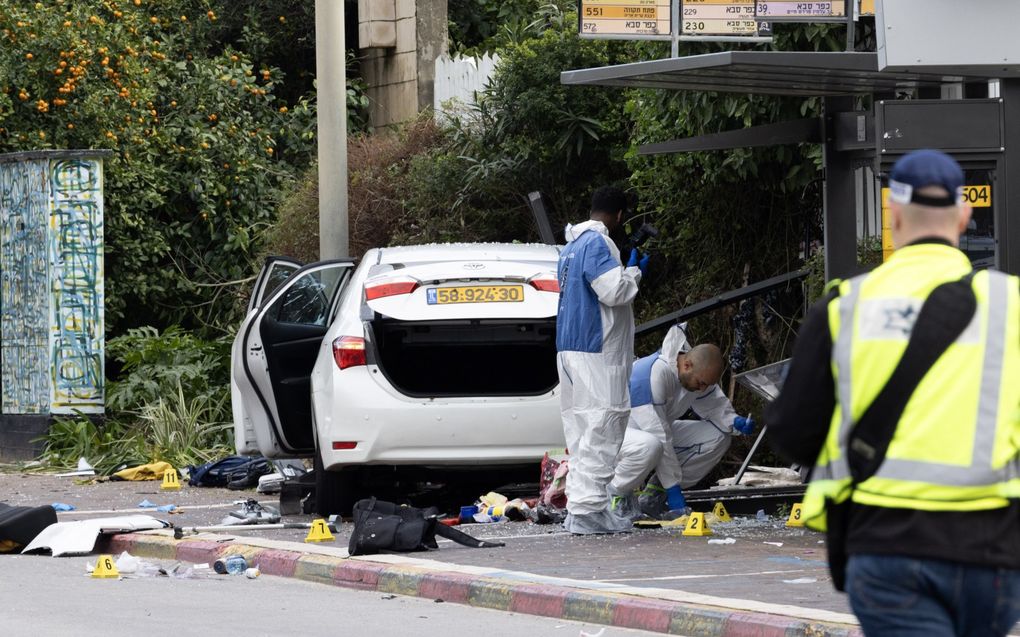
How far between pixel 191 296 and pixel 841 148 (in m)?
11.8

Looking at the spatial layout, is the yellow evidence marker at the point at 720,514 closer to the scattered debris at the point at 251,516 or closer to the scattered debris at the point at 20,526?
the scattered debris at the point at 251,516

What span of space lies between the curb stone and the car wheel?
1007 millimetres

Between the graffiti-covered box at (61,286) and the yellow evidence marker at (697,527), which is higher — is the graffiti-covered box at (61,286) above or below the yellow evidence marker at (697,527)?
above

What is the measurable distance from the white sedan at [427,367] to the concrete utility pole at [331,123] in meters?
1.82

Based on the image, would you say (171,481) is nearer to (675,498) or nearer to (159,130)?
(675,498)

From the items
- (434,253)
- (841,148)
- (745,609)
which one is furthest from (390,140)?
(745,609)

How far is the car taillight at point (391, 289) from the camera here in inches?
395

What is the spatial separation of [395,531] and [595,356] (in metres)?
1.46

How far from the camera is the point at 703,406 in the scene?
1045 cm

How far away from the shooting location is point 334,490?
34.3 feet

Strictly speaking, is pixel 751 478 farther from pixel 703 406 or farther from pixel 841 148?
pixel 841 148

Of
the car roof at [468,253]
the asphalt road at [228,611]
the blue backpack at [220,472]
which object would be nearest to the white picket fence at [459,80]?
the blue backpack at [220,472]

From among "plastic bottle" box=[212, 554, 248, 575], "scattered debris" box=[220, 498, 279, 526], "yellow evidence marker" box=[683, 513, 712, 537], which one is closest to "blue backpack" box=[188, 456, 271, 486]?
"scattered debris" box=[220, 498, 279, 526]

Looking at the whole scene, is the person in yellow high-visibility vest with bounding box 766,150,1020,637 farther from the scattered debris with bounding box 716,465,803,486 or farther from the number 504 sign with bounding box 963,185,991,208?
the scattered debris with bounding box 716,465,803,486
